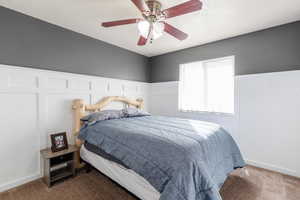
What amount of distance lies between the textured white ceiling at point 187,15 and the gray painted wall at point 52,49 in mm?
137

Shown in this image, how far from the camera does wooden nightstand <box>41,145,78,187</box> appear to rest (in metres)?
1.98

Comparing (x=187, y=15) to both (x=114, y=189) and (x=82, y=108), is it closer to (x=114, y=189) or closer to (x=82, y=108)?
(x=82, y=108)

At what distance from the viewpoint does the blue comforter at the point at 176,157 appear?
1149 millimetres

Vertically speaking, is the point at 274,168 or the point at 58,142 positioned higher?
the point at 58,142

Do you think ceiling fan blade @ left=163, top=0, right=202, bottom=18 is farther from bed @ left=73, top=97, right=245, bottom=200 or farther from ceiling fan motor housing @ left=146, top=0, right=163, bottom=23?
bed @ left=73, top=97, right=245, bottom=200

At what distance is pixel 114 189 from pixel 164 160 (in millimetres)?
1101

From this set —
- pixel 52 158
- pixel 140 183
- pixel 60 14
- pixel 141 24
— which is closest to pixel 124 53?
pixel 60 14

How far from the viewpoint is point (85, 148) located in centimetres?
226

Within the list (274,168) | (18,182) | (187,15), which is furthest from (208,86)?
(18,182)

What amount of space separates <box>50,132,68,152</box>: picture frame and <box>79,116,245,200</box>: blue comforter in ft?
1.84

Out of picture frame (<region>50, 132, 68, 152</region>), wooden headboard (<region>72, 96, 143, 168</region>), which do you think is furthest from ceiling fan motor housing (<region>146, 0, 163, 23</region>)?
picture frame (<region>50, 132, 68, 152</region>)

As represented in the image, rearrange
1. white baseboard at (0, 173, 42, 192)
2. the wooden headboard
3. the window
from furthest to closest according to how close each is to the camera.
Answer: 1. the window
2. the wooden headboard
3. white baseboard at (0, 173, 42, 192)

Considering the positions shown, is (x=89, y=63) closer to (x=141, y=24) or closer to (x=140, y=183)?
(x=141, y=24)

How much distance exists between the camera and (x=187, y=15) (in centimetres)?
213
